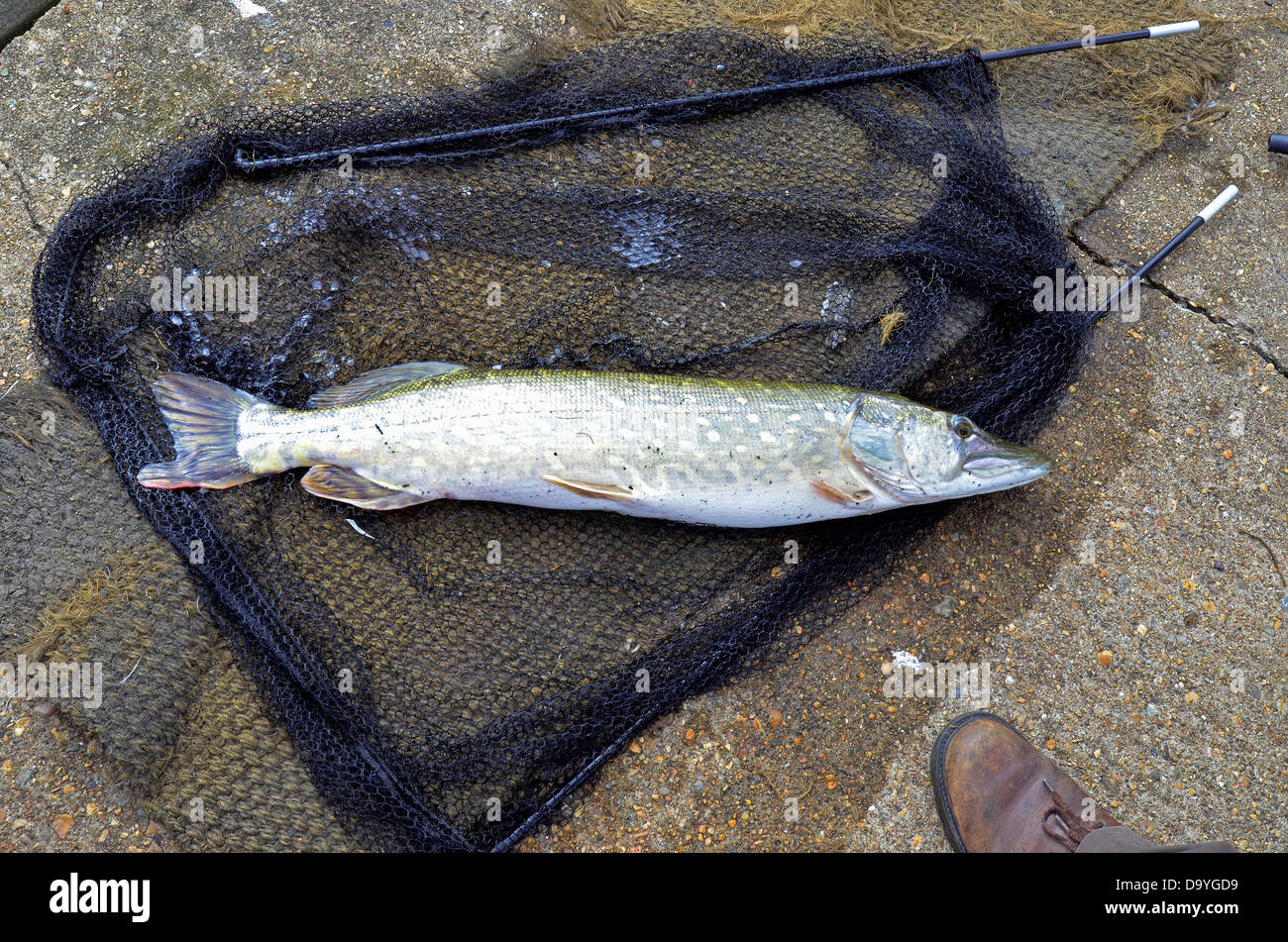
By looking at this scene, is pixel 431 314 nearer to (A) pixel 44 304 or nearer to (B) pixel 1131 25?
(A) pixel 44 304

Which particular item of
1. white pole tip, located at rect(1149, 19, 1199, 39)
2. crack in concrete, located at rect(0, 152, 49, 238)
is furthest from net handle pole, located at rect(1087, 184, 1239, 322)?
crack in concrete, located at rect(0, 152, 49, 238)

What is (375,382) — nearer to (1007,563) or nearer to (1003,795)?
(1007,563)

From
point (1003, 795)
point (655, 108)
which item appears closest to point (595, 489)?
point (655, 108)

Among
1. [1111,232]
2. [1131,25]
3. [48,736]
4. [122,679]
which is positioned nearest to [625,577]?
[122,679]

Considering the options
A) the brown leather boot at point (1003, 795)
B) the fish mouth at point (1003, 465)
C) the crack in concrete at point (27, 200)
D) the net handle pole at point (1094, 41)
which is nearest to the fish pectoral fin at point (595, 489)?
the fish mouth at point (1003, 465)

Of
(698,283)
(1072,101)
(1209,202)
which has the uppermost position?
(1072,101)

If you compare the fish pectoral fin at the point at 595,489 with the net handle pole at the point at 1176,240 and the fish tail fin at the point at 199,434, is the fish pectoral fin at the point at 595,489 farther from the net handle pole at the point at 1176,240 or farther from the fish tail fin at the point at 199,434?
the net handle pole at the point at 1176,240
